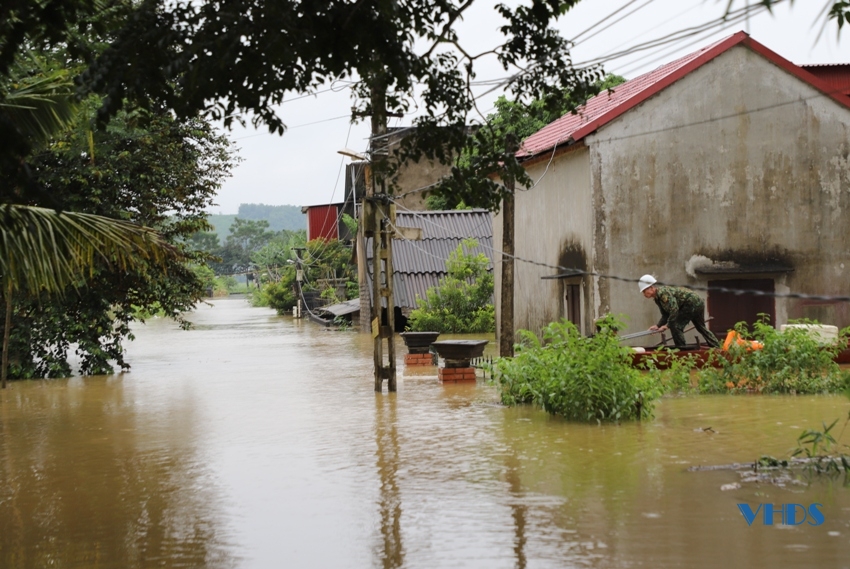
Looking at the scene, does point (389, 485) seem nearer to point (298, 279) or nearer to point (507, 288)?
point (507, 288)

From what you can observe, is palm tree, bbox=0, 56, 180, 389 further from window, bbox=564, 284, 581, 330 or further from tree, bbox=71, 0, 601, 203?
window, bbox=564, 284, 581, 330

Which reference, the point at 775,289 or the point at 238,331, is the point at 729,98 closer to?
the point at 775,289

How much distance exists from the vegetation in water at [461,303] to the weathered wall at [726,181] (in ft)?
37.7

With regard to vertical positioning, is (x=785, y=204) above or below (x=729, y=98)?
below

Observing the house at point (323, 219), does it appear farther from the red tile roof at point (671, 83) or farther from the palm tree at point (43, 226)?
the palm tree at point (43, 226)

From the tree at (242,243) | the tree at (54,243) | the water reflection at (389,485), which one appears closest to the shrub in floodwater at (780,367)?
the water reflection at (389,485)

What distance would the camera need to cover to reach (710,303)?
2036cm

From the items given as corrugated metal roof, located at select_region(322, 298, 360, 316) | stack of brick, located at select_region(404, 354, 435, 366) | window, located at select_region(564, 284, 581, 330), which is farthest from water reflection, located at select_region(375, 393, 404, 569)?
corrugated metal roof, located at select_region(322, 298, 360, 316)

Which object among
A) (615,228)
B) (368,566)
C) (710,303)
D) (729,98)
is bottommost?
(368,566)

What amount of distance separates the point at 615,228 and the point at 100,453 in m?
11.3

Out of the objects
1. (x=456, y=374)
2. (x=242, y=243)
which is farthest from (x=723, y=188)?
(x=242, y=243)

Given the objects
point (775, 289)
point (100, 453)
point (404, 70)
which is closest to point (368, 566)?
point (404, 70)

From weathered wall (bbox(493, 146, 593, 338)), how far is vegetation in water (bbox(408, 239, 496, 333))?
5340 mm

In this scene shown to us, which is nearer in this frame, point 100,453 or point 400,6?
point 400,6
